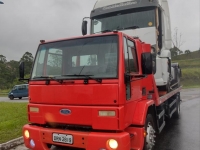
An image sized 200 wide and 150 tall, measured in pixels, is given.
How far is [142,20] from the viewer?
6062mm

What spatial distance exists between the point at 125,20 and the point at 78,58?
330 cm

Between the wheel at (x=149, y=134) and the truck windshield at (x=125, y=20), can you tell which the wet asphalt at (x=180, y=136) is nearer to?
the wheel at (x=149, y=134)

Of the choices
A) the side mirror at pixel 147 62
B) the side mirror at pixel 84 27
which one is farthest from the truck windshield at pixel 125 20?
the side mirror at pixel 147 62

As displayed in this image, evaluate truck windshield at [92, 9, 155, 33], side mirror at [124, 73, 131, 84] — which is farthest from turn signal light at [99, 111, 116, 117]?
truck windshield at [92, 9, 155, 33]

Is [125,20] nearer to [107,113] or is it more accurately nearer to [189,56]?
[107,113]

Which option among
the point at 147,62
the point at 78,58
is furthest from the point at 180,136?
the point at 78,58

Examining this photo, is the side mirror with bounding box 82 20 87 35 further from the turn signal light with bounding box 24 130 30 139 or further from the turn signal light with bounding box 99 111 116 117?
the turn signal light with bounding box 99 111 116 117

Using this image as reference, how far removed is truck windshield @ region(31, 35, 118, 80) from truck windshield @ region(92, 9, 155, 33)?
9.36 feet

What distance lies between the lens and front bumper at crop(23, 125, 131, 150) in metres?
3.03

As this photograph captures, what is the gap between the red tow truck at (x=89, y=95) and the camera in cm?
312

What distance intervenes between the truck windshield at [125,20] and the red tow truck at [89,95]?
2247 mm

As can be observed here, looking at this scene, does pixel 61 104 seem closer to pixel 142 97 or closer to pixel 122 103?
pixel 122 103

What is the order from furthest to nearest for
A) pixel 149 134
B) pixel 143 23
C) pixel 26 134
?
pixel 143 23 < pixel 149 134 < pixel 26 134

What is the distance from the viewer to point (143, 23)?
19.7ft
